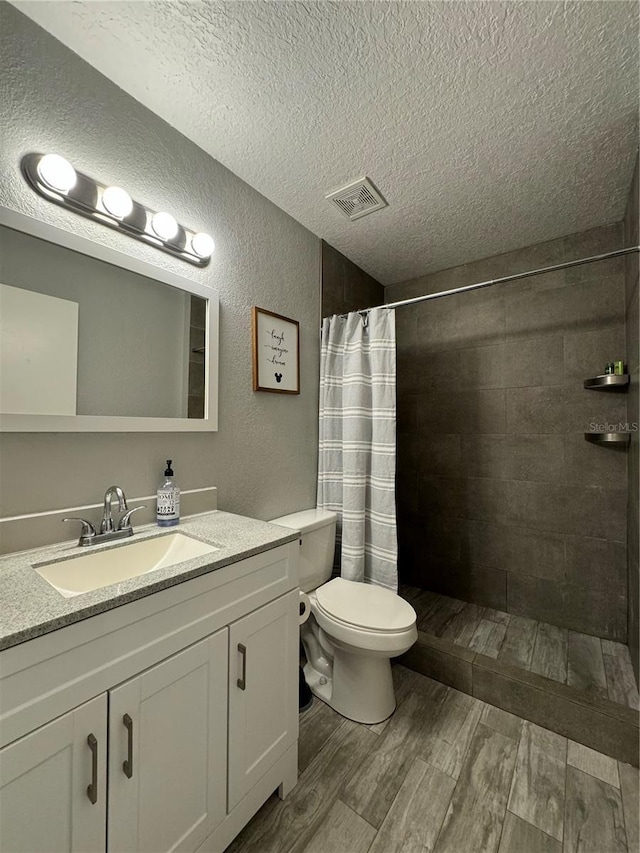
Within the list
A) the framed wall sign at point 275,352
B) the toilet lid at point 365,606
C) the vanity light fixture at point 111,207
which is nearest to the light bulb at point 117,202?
the vanity light fixture at point 111,207

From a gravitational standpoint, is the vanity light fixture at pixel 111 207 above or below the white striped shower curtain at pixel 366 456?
above

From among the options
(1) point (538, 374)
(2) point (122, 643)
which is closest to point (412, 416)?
(1) point (538, 374)

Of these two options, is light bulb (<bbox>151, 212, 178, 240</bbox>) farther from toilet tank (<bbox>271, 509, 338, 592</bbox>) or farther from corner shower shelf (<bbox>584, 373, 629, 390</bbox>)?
corner shower shelf (<bbox>584, 373, 629, 390</bbox>)

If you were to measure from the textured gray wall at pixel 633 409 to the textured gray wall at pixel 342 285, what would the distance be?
1.47 meters

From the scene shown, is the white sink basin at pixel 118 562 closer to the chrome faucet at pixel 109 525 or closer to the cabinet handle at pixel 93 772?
the chrome faucet at pixel 109 525

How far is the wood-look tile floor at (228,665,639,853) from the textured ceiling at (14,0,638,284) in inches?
87.7

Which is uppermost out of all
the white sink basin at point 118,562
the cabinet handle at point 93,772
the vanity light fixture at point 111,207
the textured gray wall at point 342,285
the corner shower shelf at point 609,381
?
the textured gray wall at point 342,285

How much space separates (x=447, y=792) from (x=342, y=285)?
2.47 meters

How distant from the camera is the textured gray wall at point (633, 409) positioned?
160 cm

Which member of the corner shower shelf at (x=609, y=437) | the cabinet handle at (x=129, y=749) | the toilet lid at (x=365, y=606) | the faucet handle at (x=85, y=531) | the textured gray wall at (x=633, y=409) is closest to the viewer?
the cabinet handle at (x=129, y=749)

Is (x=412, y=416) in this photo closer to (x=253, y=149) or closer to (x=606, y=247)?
(x=606, y=247)

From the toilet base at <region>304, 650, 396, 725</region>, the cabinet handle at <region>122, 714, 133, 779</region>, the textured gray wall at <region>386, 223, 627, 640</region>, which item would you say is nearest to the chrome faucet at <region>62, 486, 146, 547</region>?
the cabinet handle at <region>122, 714, 133, 779</region>

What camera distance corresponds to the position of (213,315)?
156 cm

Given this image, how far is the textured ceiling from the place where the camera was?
1058 mm
